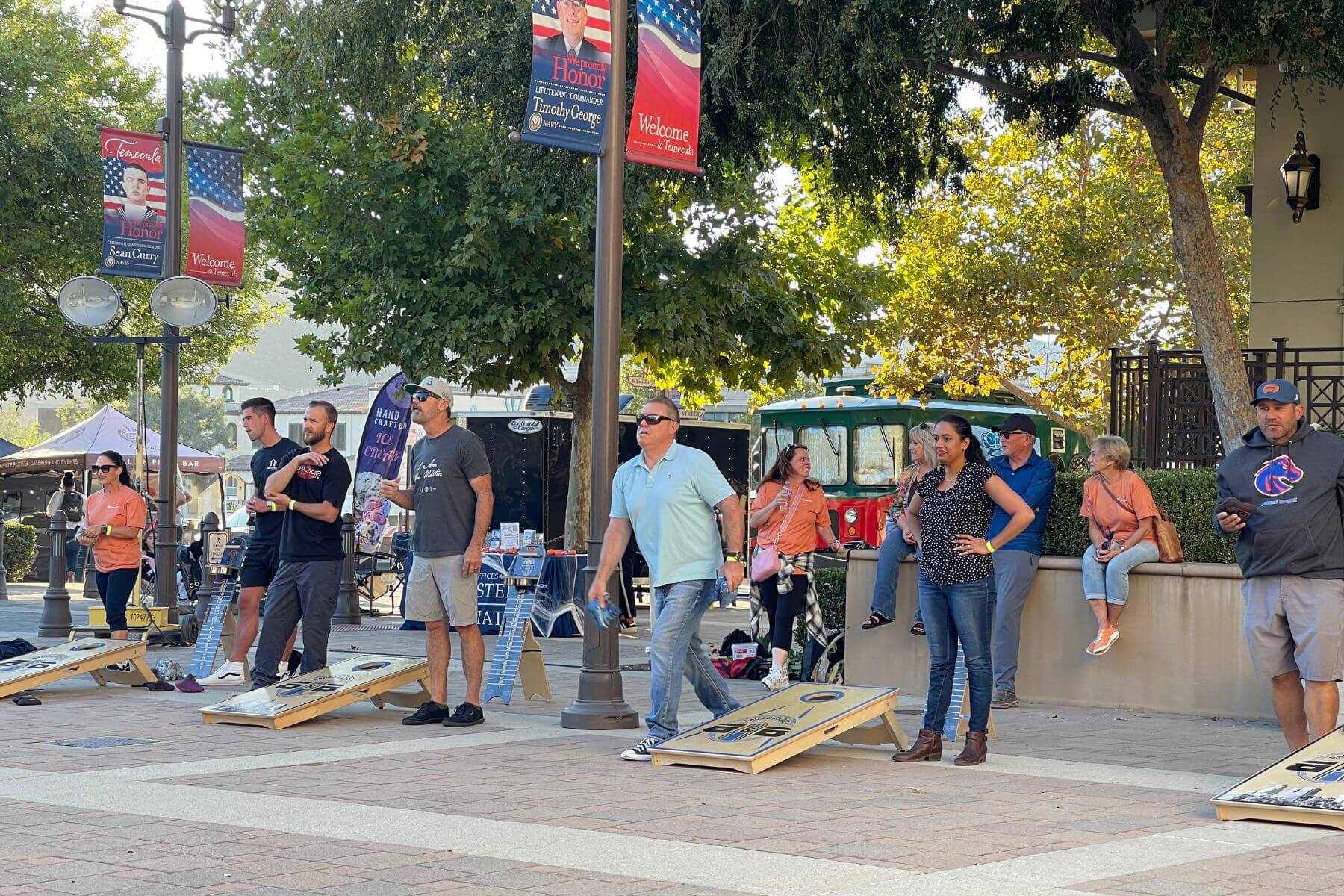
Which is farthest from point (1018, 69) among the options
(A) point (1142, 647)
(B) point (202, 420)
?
(B) point (202, 420)

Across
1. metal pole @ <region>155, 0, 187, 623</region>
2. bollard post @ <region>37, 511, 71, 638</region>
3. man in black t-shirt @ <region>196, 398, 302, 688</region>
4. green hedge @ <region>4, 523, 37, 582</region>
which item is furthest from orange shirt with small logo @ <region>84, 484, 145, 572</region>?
green hedge @ <region>4, 523, 37, 582</region>

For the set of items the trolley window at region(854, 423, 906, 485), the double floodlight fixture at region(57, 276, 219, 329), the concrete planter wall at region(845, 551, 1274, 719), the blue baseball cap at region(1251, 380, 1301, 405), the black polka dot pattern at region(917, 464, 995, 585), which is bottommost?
the concrete planter wall at region(845, 551, 1274, 719)

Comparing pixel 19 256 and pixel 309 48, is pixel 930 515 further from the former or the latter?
pixel 19 256

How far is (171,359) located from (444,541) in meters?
7.59

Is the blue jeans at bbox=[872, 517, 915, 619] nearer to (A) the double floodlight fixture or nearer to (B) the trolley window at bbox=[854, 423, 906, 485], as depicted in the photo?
(A) the double floodlight fixture

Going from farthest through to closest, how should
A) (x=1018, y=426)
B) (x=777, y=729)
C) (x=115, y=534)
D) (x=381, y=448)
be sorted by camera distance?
(x=381, y=448) < (x=115, y=534) < (x=1018, y=426) < (x=777, y=729)

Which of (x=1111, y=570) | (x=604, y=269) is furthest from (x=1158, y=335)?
(x=604, y=269)

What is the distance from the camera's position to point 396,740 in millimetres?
9547

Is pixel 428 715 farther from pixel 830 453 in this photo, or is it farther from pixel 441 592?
pixel 830 453

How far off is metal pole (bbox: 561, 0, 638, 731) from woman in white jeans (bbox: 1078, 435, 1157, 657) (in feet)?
11.3

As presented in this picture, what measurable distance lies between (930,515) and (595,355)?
2.62 metres

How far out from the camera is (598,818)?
6996mm

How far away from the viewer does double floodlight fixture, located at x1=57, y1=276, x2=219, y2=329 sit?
15.5 meters

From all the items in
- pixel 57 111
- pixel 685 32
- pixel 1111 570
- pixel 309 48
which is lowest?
A: pixel 1111 570
